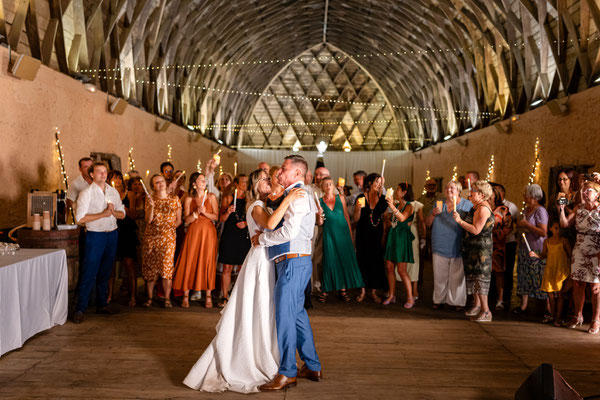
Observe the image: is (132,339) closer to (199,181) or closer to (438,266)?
(199,181)

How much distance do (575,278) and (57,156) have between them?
6.10m

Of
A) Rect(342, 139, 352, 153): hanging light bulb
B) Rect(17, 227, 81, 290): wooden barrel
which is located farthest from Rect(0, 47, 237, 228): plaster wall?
Rect(342, 139, 352, 153): hanging light bulb

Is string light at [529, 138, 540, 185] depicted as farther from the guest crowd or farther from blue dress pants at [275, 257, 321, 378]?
blue dress pants at [275, 257, 321, 378]

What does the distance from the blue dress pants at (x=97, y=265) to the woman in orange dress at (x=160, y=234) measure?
33cm

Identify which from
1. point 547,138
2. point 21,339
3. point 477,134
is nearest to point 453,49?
point 477,134

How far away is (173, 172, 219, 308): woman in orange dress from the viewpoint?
15.7 feet

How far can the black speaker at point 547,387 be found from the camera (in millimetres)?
2131

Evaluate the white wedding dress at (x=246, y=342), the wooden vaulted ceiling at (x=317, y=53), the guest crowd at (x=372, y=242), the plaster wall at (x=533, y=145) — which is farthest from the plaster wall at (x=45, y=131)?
the plaster wall at (x=533, y=145)

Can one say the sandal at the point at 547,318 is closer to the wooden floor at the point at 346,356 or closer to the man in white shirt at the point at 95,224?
the wooden floor at the point at 346,356

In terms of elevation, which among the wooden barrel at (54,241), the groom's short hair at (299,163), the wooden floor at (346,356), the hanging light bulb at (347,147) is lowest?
the wooden floor at (346,356)

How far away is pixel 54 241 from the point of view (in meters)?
4.12

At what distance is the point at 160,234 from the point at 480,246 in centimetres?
296

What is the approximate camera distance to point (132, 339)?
3725 millimetres

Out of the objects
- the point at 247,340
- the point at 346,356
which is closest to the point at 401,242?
the point at 346,356
